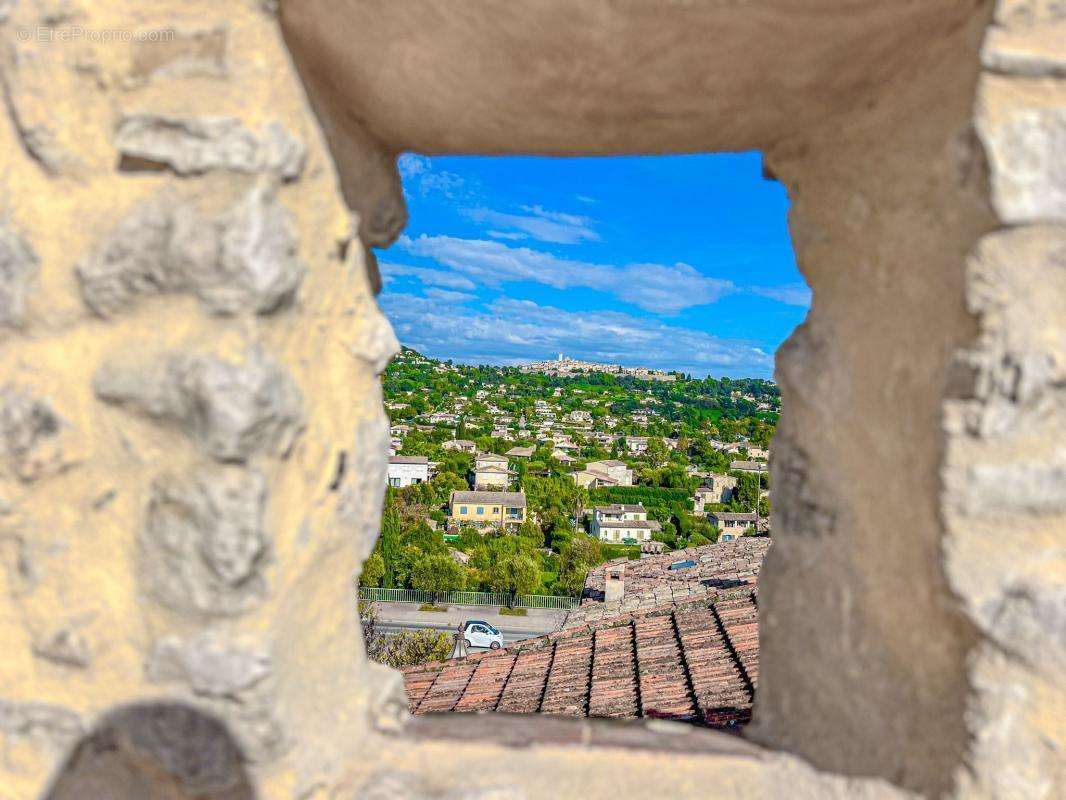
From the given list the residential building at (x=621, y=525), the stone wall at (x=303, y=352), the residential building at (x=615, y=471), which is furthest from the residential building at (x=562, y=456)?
the stone wall at (x=303, y=352)

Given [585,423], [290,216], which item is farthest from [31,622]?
[585,423]

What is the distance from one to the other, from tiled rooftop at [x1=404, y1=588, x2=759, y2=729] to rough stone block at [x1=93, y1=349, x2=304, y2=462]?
2296 millimetres

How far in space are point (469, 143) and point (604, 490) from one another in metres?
38.5

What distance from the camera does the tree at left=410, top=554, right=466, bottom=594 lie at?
2353cm

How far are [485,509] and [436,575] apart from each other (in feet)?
30.5

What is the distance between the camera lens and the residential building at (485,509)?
32375 millimetres

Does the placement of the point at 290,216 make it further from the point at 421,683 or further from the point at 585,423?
the point at 585,423

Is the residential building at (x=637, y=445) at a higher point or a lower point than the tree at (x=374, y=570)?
higher

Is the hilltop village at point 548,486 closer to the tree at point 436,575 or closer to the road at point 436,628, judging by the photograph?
the tree at point 436,575

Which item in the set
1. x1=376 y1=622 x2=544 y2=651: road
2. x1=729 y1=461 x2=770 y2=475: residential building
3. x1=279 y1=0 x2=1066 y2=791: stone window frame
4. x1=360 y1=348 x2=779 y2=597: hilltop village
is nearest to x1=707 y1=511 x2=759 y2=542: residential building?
x1=360 y1=348 x2=779 y2=597: hilltop village

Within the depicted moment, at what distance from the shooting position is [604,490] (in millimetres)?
39375

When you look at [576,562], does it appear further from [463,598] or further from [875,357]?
[875,357]

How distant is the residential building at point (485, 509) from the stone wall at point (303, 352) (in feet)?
103

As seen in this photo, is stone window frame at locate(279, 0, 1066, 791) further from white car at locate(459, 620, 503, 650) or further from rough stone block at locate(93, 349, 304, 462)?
white car at locate(459, 620, 503, 650)
